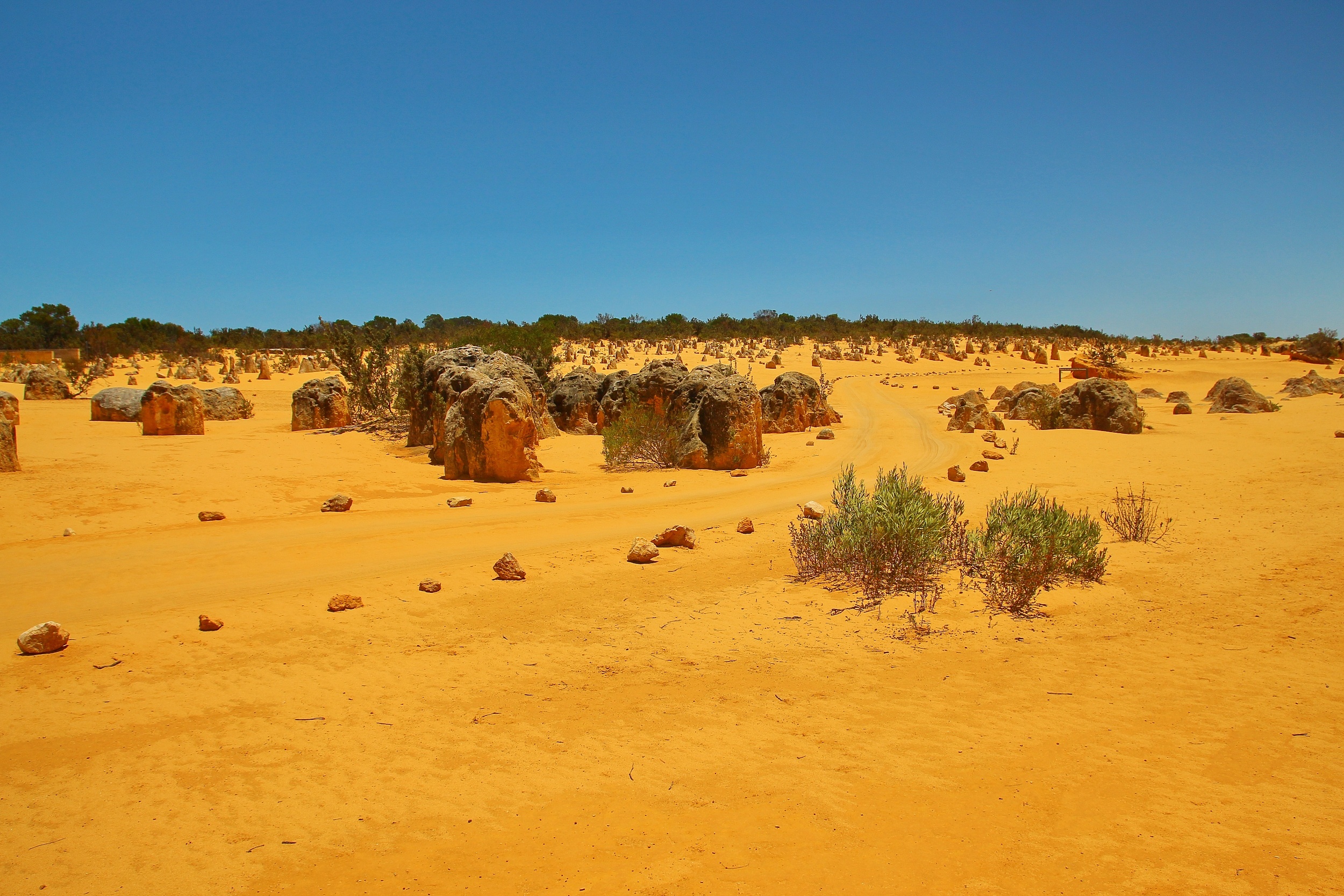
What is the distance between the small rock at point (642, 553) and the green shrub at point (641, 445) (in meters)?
6.04

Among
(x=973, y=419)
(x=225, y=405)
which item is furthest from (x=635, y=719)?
(x=225, y=405)

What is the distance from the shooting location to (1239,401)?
1994 centimetres

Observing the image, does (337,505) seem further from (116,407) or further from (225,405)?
(225,405)

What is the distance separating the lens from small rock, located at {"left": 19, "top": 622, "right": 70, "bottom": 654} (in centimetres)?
493

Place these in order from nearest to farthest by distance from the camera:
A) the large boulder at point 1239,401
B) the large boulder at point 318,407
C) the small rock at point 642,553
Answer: the small rock at point 642,553 → the large boulder at point 318,407 → the large boulder at point 1239,401

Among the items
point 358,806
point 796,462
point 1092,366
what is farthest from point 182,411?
point 1092,366

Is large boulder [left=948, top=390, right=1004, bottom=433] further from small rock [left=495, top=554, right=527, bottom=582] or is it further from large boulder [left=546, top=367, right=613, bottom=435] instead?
small rock [left=495, top=554, right=527, bottom=582]

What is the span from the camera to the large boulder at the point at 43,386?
2192cm

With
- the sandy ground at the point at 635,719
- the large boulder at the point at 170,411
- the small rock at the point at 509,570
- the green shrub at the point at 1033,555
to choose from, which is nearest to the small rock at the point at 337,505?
the sandy ground at the point at 635,719

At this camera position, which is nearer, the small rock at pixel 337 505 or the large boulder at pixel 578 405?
the small rock at pixel 337 505

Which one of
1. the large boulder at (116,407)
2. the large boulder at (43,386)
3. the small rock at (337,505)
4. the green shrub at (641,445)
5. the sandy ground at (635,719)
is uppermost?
the large boulder at (43,386)

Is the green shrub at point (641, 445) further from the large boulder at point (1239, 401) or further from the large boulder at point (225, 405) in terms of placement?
the large boulder at point (1239, 401)

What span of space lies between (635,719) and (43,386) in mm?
26445

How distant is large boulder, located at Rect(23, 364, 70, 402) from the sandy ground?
57.1 ft
